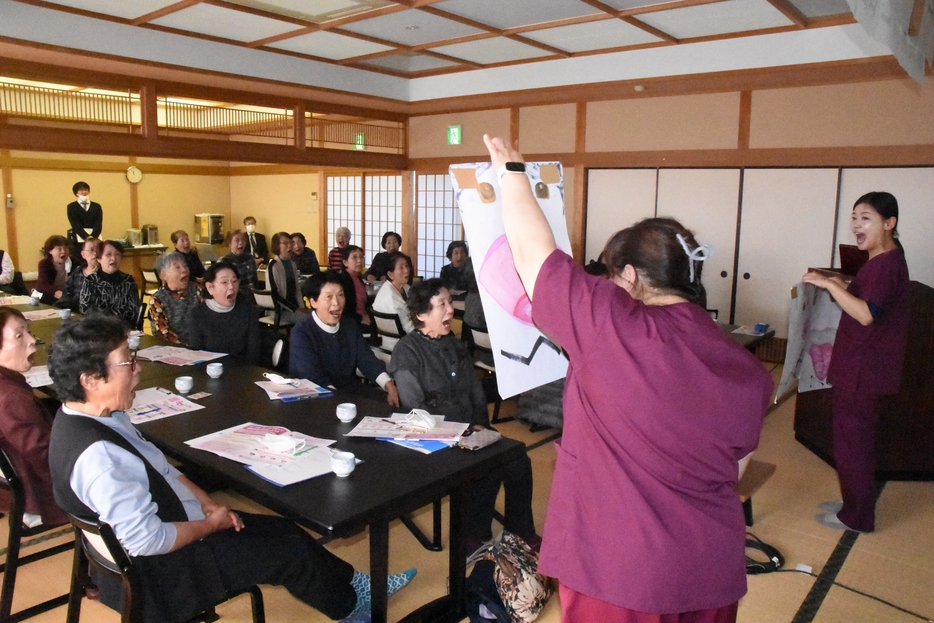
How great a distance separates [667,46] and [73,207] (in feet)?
23.9

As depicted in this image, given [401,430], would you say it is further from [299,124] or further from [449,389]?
[299,124]

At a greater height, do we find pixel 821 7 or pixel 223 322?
pixel 821 7

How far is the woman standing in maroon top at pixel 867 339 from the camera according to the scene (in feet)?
8.87

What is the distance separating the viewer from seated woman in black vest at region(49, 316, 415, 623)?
1609 mm

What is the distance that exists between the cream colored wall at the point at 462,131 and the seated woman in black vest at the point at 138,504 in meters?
5.98

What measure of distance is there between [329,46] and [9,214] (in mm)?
6250

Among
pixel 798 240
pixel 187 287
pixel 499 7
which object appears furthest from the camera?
pixel 798 240

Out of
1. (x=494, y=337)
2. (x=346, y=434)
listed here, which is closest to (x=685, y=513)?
(x=494, y=337)

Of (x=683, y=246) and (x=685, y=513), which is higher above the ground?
(x=683, y=246)

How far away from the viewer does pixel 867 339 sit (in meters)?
2.78

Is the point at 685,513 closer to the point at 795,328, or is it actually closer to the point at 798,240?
the point at 795,328

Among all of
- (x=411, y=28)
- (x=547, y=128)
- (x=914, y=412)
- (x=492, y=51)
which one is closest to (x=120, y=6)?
(x=411, y=28)

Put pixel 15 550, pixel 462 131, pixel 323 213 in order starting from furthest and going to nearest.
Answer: pixel 323 213 → pixel 462 131 → pixel 15 550

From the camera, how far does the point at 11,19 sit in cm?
486
